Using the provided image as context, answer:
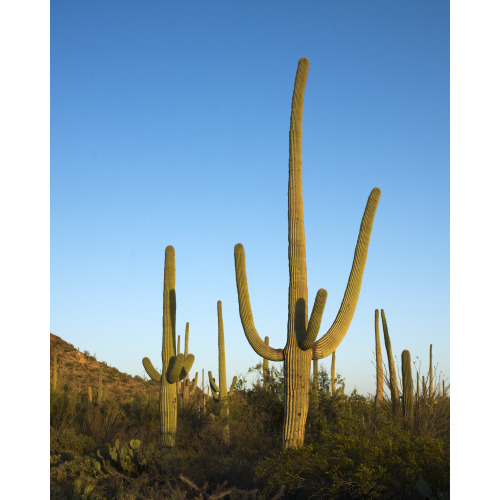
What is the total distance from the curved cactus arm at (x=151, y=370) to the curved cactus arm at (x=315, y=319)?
5.04 metres

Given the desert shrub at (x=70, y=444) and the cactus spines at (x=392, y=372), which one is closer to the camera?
the desert shrub at (x=70, y=444)

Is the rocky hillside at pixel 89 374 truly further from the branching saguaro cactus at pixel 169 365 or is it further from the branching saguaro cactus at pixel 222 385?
the branching saguaro cactus at pixel 169 365

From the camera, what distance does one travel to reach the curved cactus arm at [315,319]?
877 cm

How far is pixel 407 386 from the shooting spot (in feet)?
37.2

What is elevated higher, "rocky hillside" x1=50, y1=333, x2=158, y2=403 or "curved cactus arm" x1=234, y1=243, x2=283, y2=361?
"curved cactus arm" x1=234, y1=243, x2=283, y2=361

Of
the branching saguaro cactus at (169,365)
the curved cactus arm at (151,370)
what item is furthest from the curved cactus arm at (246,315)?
the curved cactus arm at (151,370)

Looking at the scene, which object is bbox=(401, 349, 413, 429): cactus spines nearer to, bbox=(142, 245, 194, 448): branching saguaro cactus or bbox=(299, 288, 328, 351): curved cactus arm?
bbox=(299, 288, 328, 351): curved cactus arm

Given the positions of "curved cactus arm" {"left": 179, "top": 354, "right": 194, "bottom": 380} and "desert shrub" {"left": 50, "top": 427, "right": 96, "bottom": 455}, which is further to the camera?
"curved cactus arm" {"left": 179, "top": 354, "right": 194, "bottom": 380}

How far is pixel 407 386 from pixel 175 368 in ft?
16.5

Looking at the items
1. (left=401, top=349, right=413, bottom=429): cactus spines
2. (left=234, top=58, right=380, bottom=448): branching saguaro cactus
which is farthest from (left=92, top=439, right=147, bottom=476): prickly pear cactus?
(left=401, top=349, right=413, bottom=429): cactus spines

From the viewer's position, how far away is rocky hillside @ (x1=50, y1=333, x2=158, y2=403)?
1233 inches

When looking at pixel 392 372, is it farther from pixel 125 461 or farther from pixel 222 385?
pixel 125 461
